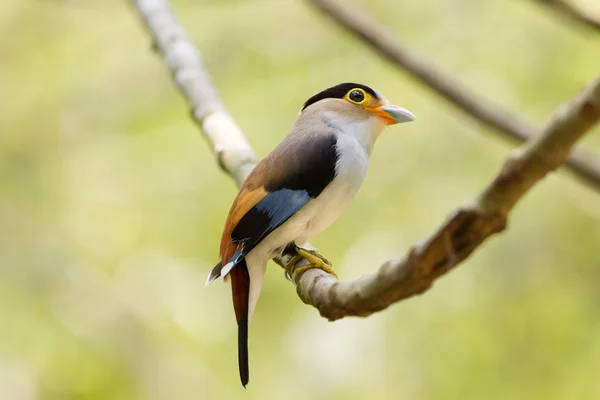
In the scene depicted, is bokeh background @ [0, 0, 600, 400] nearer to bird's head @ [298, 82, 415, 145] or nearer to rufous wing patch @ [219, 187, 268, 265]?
bird's head @ [298, 82, 415, 145]

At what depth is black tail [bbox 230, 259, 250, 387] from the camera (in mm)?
2021

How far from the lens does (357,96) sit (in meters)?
2.68

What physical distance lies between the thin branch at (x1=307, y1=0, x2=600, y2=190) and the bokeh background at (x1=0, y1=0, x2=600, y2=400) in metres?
0.70

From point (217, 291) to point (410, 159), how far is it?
45.8 inches

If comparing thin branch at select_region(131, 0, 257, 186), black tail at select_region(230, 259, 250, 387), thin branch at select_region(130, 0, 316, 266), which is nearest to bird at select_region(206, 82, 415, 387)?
black tail at select_region(230, 259, 250, 387)

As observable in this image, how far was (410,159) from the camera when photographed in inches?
156

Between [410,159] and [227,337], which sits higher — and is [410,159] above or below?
above

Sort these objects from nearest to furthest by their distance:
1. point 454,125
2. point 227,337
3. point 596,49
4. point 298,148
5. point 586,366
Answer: point 298,148
point 586,366
point 596,49
point 227,337
point 454,125

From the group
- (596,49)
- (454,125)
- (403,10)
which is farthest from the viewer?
(403,10)

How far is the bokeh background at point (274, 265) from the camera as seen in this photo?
337cm

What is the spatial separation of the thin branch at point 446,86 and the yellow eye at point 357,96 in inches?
9.5

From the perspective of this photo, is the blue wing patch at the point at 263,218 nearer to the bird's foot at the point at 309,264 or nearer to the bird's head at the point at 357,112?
the bird's foot at the point at 309,264

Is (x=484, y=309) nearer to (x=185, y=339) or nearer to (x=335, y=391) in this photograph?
(x=335, y=391)

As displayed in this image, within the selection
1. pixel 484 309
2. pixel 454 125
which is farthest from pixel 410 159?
pixel 484 309
